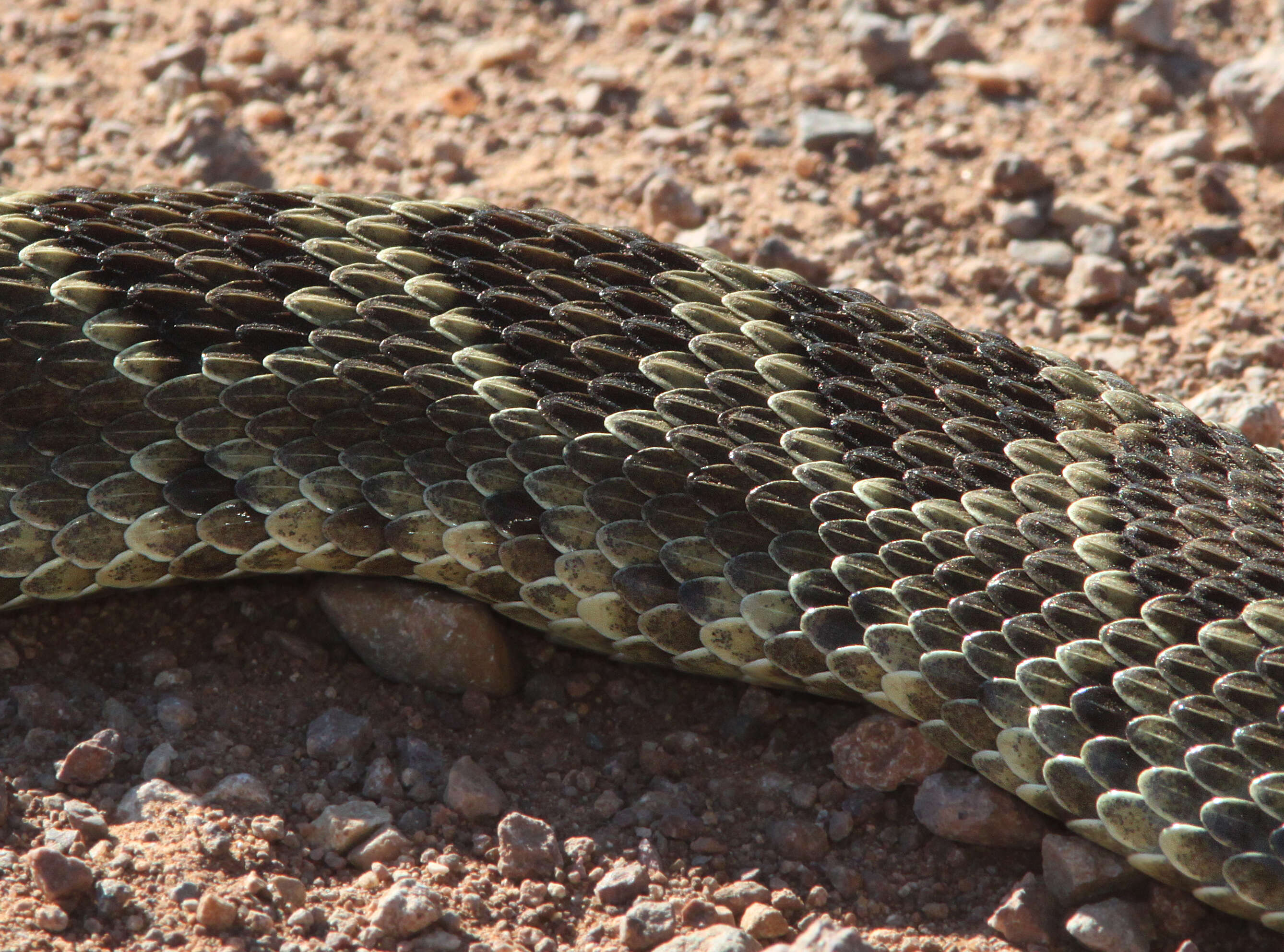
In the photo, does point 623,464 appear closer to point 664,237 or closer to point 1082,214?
point 664,237

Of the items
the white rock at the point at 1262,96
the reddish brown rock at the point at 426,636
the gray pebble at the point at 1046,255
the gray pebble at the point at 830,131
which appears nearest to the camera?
the reddish brown rock at the point at 426,636

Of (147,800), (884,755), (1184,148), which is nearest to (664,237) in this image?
(1184,148)

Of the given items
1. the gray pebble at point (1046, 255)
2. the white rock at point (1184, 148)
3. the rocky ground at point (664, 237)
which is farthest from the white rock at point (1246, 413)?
the white rock at point (1184, 148)

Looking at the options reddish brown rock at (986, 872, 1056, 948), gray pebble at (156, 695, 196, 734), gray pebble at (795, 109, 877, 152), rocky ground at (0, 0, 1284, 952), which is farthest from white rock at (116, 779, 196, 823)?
gray pebble at (795, 109, 877, 152)

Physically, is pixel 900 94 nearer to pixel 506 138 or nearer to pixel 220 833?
pixel 506 138

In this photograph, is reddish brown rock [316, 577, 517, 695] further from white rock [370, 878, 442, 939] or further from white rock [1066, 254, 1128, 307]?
white rock [1066, 254, 1128, 307]

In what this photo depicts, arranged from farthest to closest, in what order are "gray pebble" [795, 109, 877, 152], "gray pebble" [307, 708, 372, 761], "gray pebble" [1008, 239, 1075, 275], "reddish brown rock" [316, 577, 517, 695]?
"gray pebble" [795, 109, 877, 152] < "gray pebble" [1008, 239, 1075, 275] < "reddish brown rock" [316, 577, 517, 695] < "gray pebble" [307, 708, 372, 761]

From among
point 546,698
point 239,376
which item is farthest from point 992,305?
point 239,376

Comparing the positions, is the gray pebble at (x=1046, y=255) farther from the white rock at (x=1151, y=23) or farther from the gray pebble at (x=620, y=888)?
the gray pebble at (x=620, y=888)
